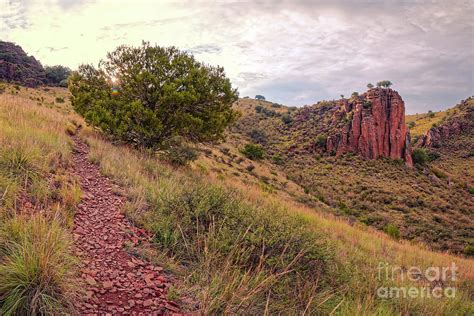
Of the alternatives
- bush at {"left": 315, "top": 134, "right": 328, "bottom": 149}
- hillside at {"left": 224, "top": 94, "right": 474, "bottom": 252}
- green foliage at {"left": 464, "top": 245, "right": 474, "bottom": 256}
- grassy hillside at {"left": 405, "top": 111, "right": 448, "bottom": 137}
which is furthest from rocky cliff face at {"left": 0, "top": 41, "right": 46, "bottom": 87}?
grassy hillside at {"left": 405, "top": 111, "right": 448, "bottom": 137}

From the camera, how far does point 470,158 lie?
175ft

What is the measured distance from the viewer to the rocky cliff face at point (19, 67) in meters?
50.6

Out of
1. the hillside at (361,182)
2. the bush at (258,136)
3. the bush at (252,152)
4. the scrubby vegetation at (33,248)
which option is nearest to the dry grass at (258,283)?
the scrubby vegetation at (33,248)

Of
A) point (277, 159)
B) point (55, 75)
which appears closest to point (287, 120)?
point (277, 159)

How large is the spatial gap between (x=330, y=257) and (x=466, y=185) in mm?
51805

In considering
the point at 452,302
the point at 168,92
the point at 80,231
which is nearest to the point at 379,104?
the point at 168,92

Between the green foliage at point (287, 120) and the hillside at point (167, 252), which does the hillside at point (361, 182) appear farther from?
the hillside at point (167, 252)

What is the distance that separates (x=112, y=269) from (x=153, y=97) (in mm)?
10940

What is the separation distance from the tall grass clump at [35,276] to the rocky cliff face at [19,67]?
58792 mm

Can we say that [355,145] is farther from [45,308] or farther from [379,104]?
[45,308]

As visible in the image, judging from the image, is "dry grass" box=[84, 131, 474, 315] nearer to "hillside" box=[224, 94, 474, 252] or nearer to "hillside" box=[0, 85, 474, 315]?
"hillside" box=[0, 85, 474, 315]

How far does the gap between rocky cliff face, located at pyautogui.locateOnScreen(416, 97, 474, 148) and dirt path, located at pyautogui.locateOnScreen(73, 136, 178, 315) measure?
237ft

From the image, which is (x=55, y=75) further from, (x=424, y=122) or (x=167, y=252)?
(x=424, y=122)

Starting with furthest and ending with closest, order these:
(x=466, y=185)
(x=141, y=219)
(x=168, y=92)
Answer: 1. (x=466, y=185)
2. (x=168, y=92)
3. (x=141, y=219)
